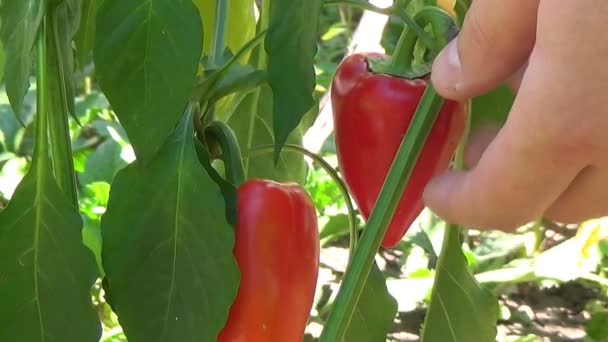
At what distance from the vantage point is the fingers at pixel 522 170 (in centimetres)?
41

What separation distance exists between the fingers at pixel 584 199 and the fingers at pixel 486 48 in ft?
0.22

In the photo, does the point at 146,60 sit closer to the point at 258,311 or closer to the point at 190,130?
the point at 190,130

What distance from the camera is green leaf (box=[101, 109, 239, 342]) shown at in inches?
21.5

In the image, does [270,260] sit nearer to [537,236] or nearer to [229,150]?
[229,150]

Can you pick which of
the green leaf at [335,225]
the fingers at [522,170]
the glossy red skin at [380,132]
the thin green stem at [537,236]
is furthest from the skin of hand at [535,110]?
the thin green stem at [537,236]

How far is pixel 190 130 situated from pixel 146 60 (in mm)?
86

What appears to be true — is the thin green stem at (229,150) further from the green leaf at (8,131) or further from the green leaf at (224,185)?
the green leaf at (8,131)

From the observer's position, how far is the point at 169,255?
55 cm

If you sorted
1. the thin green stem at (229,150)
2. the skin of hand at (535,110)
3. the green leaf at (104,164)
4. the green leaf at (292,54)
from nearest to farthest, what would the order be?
1. the skin of hand at (535,110)
2. the green leaf at (292,54)
3. the thin green stem at (229,150)
4. the green leaf at (104,164)

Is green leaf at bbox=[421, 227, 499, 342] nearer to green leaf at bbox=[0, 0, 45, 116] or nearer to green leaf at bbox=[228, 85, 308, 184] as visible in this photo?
green leaf at bbox=[228, 85, 308, 184]

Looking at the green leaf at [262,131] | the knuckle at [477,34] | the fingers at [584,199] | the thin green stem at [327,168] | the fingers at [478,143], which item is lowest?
the green leaf at [262,131]

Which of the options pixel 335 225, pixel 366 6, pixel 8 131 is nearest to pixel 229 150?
pixel 366 6

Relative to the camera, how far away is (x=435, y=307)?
0.75 meters

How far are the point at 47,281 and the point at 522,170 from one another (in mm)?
287
